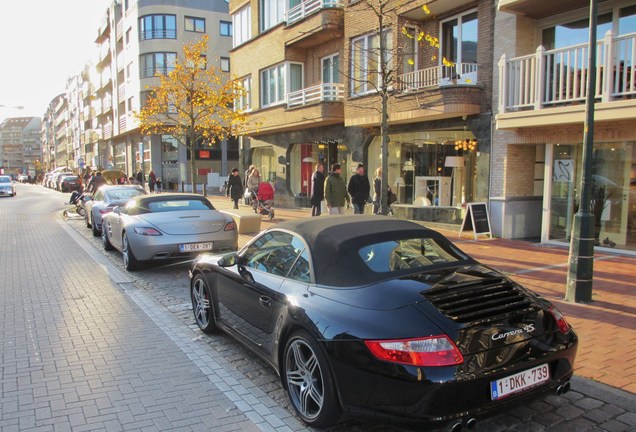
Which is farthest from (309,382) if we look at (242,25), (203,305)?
(242,25)

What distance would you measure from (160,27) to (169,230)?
3965 cm

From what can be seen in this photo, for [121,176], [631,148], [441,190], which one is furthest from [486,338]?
[121,176]

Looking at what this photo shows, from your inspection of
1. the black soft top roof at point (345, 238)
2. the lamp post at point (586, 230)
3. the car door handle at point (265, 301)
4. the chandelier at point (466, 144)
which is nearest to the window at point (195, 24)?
the chandelier at point (466, 144)

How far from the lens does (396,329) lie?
9.65ft

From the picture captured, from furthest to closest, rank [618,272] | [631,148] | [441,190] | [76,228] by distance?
[76,228] < [441,190] < [631,148] < [618,272]

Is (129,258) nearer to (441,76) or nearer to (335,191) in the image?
(335,191)

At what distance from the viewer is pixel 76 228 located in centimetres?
1608

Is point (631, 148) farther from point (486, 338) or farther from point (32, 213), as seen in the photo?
point (32, 213)

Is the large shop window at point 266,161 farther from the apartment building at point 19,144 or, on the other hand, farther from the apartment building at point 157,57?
the apartment building at point 19,144

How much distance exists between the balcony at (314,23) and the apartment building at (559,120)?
6.85 m

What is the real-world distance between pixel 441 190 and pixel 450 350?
39.4 ft

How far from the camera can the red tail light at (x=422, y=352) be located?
282 cm

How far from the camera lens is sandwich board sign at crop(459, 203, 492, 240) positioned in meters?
11.7

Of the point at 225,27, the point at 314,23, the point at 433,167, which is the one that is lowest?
the point at 433,167
